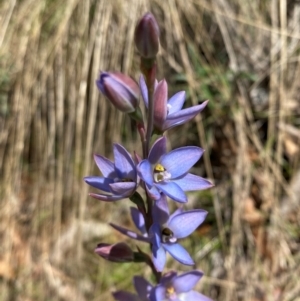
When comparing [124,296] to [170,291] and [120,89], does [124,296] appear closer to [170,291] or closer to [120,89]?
[170,291]

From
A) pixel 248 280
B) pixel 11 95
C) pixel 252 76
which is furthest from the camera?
pixel 11 95

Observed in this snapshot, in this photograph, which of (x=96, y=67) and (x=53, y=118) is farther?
(x=53, y=118)

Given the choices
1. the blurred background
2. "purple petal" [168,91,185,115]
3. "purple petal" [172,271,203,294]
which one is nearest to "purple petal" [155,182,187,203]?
"purple petal" [168,91,185,115]

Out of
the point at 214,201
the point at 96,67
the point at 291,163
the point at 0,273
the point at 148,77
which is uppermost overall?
the point at 96,67

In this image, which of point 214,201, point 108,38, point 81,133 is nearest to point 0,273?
point 81,133

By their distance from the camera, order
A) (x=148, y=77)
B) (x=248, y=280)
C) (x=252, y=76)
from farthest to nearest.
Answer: (x=252, y=76) < (x=248, y=280) < (x=148, y=77)

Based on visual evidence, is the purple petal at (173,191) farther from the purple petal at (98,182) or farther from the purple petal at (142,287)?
the purple petal at (142,287)

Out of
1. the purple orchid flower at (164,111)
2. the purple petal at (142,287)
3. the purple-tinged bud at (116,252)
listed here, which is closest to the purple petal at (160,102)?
the purple orchid flower at (164,111)

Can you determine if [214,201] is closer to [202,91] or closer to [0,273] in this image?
[202,91]
